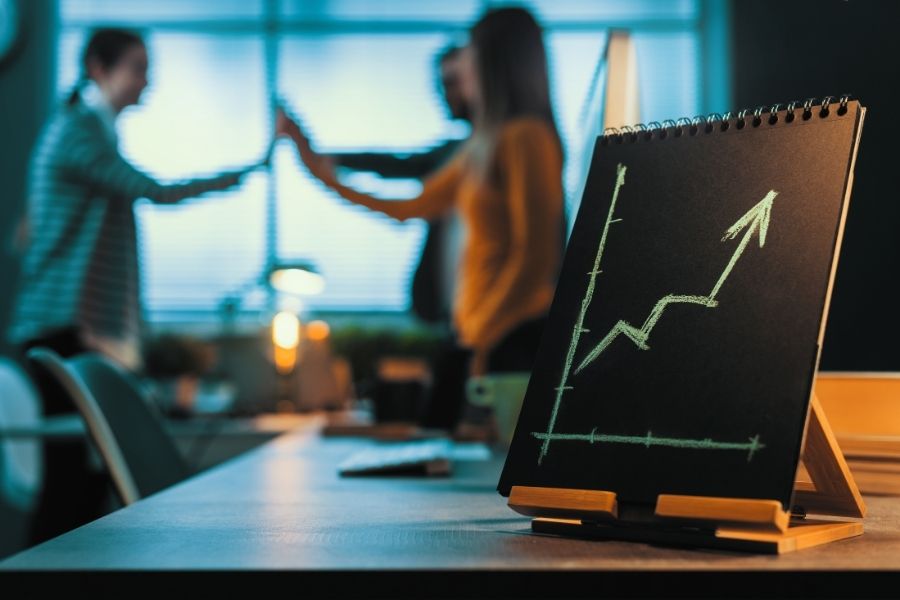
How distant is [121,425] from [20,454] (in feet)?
7.49

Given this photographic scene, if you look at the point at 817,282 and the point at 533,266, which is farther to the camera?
the point at 533,266

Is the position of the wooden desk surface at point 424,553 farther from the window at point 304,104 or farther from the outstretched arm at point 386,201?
the window at point 304,104

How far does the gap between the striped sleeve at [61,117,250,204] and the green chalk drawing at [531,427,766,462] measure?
187 cm

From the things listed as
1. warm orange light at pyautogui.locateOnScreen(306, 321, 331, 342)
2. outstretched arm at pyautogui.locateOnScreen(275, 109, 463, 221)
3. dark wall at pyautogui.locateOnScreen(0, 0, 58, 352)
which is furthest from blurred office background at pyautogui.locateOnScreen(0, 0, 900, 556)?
outstretched arm at pyautogui.locateOnScreen(275, 109, 463, 221)

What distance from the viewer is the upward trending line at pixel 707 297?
0.63 metres

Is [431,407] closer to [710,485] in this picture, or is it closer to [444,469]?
[444,469]

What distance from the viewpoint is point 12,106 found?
425 cm

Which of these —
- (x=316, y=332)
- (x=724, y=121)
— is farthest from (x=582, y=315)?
(x=316, y=332)

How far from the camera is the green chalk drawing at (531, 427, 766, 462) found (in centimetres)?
57

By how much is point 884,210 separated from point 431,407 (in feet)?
2.91

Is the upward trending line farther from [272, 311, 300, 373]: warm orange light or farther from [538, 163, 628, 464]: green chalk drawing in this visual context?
[272, 311, 300, 373]: warm orange light

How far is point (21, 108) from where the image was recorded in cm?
427

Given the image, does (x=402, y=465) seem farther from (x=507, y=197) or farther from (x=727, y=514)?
(x=507, y=197)
